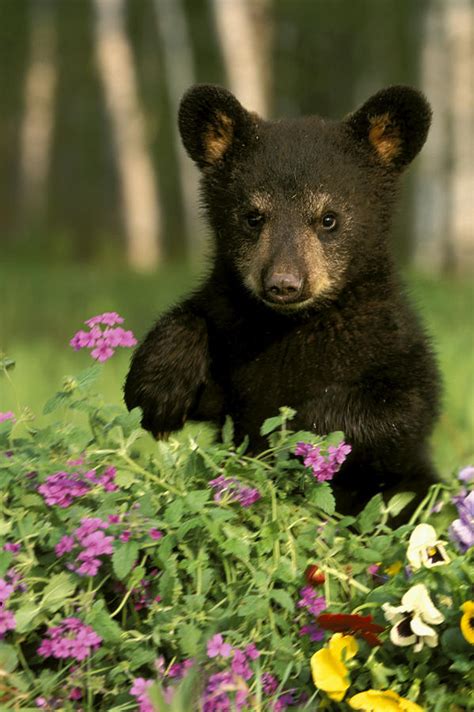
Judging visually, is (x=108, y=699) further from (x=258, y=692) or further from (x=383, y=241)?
(x=383, y=241)

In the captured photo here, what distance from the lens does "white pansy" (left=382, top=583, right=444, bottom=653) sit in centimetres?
307

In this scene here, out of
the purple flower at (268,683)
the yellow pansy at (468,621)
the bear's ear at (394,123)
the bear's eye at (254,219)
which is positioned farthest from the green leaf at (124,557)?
the bear's ear at (394,123)

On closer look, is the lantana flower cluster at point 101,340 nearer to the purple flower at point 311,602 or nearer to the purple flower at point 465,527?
the purple flower at point 311,602

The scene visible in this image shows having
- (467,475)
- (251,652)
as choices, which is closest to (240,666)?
(251,652)

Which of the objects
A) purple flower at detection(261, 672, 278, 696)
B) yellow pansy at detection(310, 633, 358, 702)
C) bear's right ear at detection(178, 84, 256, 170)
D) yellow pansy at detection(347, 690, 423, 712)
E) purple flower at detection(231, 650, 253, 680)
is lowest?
yellow pansy at detection(347, 690, 423, 712)

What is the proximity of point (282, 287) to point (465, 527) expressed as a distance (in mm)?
1060

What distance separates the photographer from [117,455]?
132 inches

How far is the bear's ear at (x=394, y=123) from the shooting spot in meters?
4.57

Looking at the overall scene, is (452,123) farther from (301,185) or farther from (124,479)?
(124,479)

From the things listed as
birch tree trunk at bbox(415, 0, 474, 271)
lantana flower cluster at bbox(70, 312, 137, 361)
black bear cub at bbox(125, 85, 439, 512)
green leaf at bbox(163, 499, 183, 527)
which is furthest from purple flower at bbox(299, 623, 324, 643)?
birch tree trunk at bbox(415, 0, 474, 271)

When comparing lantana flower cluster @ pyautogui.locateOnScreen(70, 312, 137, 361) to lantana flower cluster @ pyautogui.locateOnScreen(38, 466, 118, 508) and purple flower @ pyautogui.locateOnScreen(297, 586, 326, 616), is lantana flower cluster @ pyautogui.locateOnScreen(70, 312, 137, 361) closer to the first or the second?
lantana flower cluster @ pyautogui.locateOnScreen(38, 466, 118, 508)

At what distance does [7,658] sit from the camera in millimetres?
3062

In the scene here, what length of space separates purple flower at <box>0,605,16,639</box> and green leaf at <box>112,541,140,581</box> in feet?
0.88

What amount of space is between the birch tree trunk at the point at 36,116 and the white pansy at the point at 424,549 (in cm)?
2899
